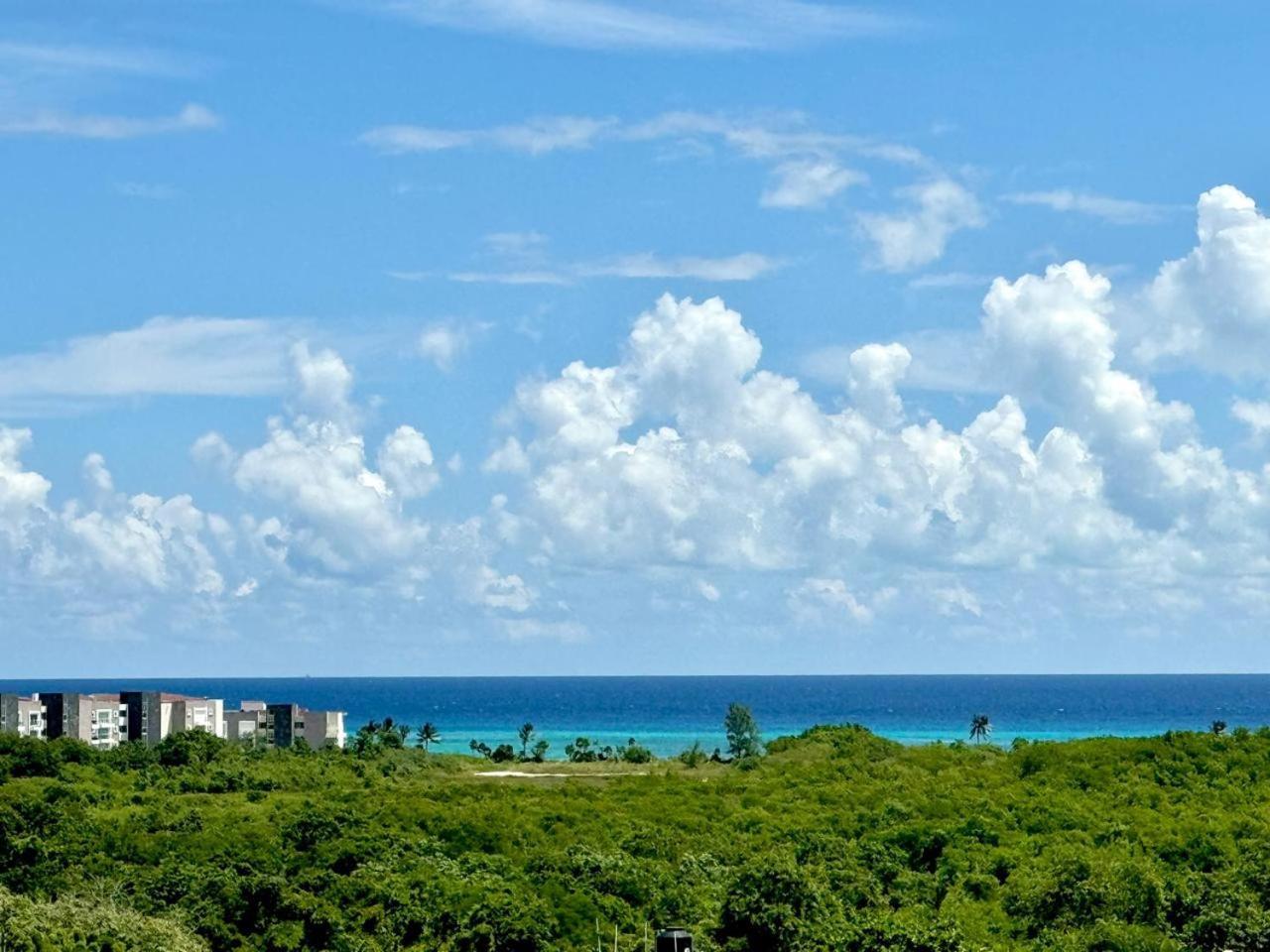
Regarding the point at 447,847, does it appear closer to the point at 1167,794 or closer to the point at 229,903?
the point at 229,903

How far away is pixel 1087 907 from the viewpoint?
46.1 metres

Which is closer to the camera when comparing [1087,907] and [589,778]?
[1087,907]

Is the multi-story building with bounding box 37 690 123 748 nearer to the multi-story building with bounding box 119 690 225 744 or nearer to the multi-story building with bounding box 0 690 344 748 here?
the multi-story building with bounding box 0 690 344 748

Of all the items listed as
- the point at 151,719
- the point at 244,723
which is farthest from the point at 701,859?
the point at 244,723

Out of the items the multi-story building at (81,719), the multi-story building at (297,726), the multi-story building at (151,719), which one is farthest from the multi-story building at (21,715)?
the multi-story building at (297,726)

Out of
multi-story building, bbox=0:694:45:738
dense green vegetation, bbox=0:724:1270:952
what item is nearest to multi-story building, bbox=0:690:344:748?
multi-story building, bbox=0:694:45:738

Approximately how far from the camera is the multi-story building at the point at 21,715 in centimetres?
14312

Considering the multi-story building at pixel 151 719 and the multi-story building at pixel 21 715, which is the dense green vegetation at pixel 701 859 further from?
the multi-story building at pixel 151 719

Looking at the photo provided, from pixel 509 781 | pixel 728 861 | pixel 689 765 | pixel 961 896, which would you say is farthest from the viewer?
pixel 689 765

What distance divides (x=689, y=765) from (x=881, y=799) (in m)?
33.7

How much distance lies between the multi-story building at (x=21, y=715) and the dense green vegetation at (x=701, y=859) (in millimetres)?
66841

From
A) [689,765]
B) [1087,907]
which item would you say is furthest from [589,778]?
[1087,907]

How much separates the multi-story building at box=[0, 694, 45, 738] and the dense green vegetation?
6684cm

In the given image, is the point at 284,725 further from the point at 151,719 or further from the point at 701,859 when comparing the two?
the point at 701,859
